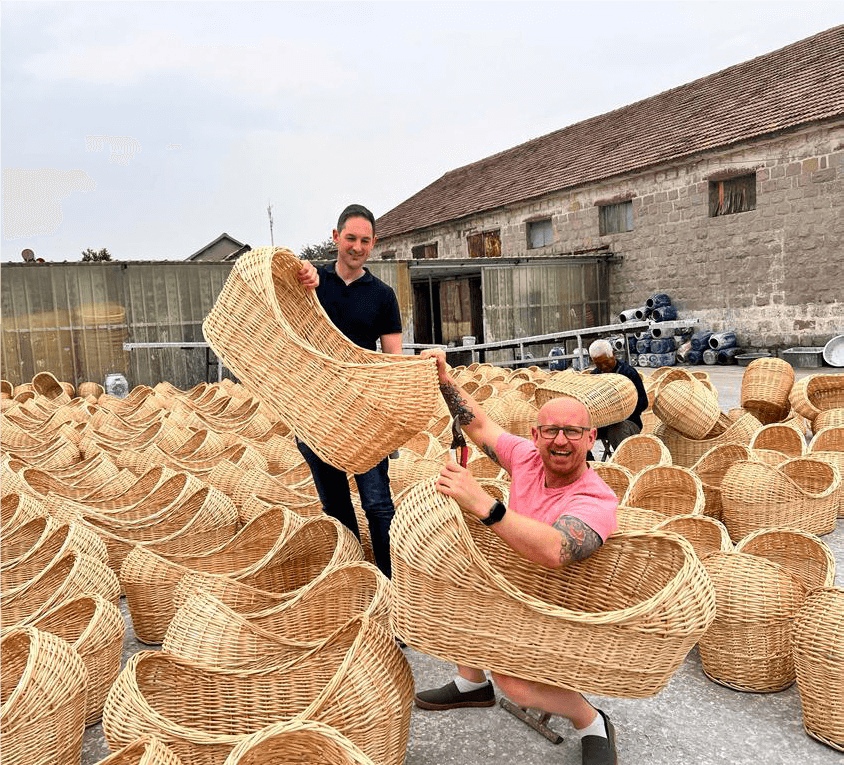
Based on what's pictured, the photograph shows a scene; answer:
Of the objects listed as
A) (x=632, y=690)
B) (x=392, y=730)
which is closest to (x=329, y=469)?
(x=392, y=730)

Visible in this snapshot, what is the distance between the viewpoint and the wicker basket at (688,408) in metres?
5.32

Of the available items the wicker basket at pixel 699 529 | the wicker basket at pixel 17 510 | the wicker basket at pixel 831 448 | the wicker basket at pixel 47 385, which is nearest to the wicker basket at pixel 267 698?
the wicker basket at pixel 699 529

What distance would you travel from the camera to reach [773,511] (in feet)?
13.0

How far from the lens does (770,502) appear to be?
395cm

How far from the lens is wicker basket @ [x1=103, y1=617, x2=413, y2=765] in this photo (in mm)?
1970

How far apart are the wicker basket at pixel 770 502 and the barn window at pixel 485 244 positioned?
17154 millimetres

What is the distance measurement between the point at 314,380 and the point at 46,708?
131 cm

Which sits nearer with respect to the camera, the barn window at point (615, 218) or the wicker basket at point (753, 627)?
the wicker basket at point (753, 627)

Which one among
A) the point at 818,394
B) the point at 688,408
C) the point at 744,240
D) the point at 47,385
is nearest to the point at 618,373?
the point at 688,408

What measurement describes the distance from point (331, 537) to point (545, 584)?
1136 millimetres

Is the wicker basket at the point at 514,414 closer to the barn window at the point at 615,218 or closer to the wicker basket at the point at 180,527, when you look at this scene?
the wicker basket at the point at 180,527

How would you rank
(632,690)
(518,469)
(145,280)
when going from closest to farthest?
(632,690) → (518,469) → (145,280)

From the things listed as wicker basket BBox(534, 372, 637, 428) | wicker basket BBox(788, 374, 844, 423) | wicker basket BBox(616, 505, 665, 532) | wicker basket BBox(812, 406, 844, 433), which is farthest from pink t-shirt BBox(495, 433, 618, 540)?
wicker basket BBox(788, 374, 844, 423)

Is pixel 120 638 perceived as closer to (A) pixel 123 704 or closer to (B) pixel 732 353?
(A) pixel 123 704
